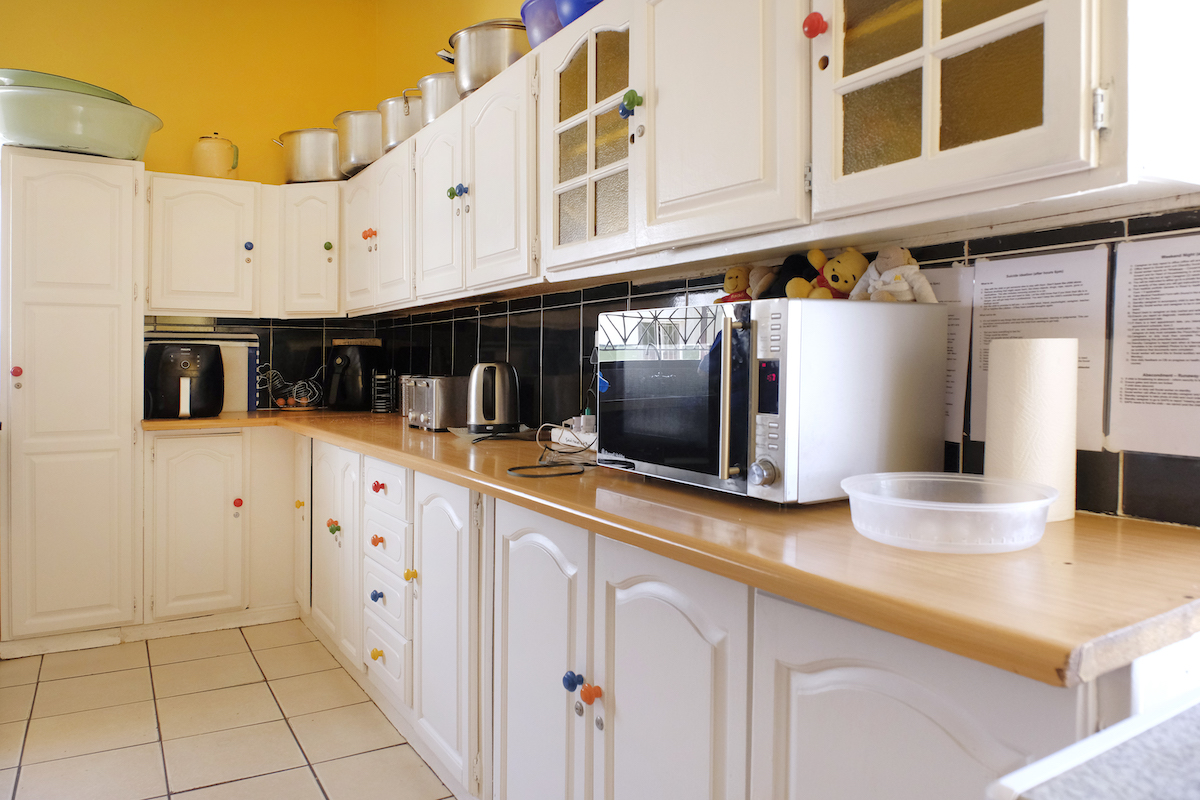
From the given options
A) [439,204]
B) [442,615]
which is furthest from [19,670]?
[439,204]

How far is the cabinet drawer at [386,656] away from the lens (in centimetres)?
212

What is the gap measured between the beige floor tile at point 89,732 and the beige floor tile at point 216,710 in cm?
4

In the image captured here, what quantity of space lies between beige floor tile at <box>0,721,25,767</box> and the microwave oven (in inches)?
78.7

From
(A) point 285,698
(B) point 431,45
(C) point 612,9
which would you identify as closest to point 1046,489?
(C) point 612,9

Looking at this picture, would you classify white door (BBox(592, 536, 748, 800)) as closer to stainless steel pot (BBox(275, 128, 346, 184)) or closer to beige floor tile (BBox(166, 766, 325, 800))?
beige floor tile (BBox(166, 766, 325, 800))

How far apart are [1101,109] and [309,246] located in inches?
126

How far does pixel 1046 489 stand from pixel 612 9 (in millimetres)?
1340

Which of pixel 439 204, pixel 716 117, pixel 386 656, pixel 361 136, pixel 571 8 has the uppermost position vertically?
pixel 361 136

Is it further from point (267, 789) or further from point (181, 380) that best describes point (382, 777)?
point (181, 380)

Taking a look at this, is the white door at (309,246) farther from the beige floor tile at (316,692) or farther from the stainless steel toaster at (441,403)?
the beige floor tile at (316,692)

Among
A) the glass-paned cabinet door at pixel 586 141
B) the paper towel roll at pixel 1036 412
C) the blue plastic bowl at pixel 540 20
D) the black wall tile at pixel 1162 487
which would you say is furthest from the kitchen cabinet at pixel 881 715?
the blue plastic bowl at pixel 540 20

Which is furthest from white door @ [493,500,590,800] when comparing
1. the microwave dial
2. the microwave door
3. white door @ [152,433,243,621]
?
white door @ [152,433,243,621]

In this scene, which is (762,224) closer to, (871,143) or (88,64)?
(871,143)

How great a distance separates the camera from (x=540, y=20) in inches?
78.5
